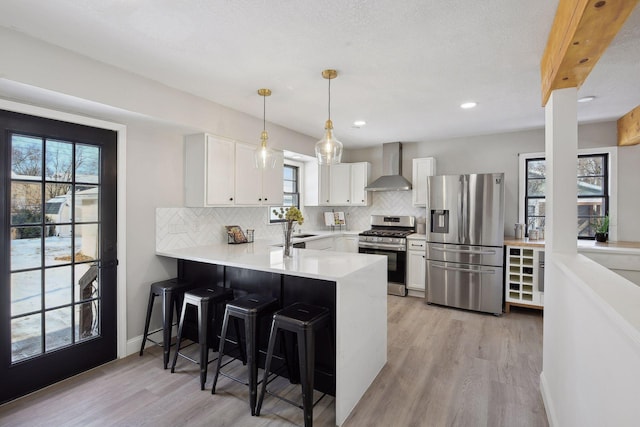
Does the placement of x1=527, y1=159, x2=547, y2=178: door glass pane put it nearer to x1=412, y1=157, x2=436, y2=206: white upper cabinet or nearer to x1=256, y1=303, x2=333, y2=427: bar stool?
x1=412, y1=157, x2=436, y2=206: white upper cabinet

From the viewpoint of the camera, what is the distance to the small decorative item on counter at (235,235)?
12.1 feet

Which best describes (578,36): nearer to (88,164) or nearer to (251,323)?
(251,323)

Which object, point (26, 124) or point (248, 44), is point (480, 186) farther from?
point (26, 124)

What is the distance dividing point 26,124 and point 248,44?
5.53 ft

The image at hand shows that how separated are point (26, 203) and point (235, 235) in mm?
1860

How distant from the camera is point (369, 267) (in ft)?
7.75

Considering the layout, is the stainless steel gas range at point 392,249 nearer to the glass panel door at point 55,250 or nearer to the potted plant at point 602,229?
the potted plant at point 602,229

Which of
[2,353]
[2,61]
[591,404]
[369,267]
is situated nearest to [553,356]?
[591,404]

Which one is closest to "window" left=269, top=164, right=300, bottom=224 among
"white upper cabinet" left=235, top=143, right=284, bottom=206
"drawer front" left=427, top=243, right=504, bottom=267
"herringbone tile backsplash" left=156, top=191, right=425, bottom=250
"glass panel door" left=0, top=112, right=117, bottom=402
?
"herringbone tile backsplash" left=156, top=191, right=425, bottom=250

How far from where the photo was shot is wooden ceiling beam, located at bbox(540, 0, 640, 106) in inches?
51.6

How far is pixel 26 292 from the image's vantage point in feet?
7.38

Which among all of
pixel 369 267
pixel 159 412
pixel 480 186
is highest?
pixel 480 186

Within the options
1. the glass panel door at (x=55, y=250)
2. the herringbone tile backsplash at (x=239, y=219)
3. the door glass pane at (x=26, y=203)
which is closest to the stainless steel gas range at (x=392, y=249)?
the herringbone tile backsplash at (x=239, y=219)

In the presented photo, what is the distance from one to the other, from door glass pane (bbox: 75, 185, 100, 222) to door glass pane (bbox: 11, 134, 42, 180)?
0.30 meters
